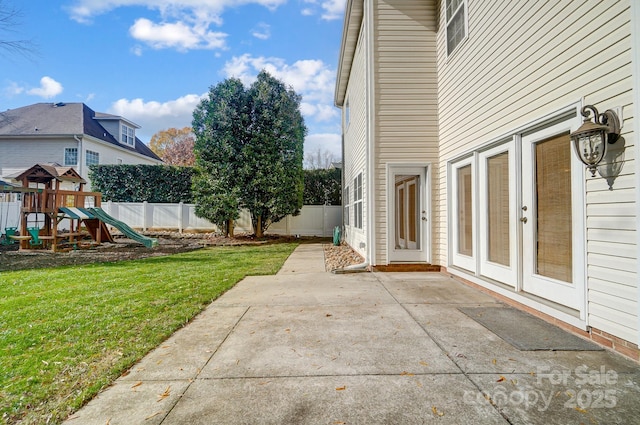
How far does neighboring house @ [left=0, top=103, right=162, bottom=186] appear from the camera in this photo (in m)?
18.1

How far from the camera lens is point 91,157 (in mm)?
18750

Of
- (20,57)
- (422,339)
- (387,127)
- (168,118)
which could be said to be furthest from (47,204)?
(168,118)

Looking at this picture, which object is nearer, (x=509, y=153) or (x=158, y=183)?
(x=509, y=153)

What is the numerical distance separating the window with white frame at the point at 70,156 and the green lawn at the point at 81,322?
50.1 feet

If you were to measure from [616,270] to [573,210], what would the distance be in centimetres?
68

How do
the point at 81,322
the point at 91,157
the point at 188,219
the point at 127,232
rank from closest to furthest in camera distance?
the point at 81,322 → the point at 127,232 → the point at 188,219 → the point at 91,157

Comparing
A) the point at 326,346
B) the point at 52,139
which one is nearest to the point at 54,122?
the point at 52,139

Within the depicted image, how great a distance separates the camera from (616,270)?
8.36 feet

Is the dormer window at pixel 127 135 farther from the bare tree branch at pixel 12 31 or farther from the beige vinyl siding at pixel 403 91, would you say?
the beige vinyl siding at pixel 403 91

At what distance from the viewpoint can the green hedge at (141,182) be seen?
1473 cm

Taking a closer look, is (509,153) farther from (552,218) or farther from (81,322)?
(81,322)

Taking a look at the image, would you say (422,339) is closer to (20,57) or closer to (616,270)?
(616,270)

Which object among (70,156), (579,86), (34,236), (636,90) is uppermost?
(70,156)

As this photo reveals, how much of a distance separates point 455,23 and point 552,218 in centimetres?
402
